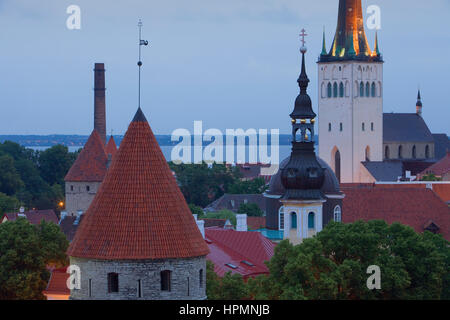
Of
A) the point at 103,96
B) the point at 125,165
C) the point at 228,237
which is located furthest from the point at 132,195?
the point at 103,96

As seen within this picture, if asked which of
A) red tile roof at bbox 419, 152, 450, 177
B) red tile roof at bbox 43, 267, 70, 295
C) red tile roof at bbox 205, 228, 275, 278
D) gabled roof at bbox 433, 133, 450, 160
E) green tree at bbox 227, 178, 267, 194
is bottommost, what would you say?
red tile roof at bbox 43, 267, 70, 295

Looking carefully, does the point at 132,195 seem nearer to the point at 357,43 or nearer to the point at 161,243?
the point at 161,243

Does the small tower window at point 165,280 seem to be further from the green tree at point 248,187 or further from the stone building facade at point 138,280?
the green tree at point 248,187

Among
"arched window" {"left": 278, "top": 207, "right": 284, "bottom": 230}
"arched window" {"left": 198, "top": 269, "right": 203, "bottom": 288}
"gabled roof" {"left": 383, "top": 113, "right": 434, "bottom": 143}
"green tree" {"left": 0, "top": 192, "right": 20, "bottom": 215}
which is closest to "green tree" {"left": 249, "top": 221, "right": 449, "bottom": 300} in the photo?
"arched window" {"left": 198, "top": 269, "right": 203, "bottom": 288}

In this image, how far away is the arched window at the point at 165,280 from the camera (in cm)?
3144

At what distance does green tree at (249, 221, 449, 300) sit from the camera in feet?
138

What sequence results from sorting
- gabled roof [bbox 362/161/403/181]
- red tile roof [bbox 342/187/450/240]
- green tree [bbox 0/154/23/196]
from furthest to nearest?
1. green tree [bbox 0/154/23/196]
2. gabled roof [bbox 362/161/403/181]
3. red tile roof [bbox 342/187/450/240]

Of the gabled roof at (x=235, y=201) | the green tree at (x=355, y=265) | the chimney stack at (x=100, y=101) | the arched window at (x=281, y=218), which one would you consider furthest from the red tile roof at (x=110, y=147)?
the green tree at (x=355, y=265)

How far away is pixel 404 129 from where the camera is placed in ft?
443

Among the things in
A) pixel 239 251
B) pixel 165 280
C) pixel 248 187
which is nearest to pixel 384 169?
pixel 248 187

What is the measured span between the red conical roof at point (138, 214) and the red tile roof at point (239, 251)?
44.5 ft

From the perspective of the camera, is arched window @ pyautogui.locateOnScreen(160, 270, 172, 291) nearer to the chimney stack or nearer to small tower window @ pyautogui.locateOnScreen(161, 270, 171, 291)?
small tower window @ pyautogui.locateOnScreen(161, 270, 171, 291)

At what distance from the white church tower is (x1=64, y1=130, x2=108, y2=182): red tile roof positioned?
131 ft

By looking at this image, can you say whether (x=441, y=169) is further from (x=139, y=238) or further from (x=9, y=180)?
(x=139, y=238)
